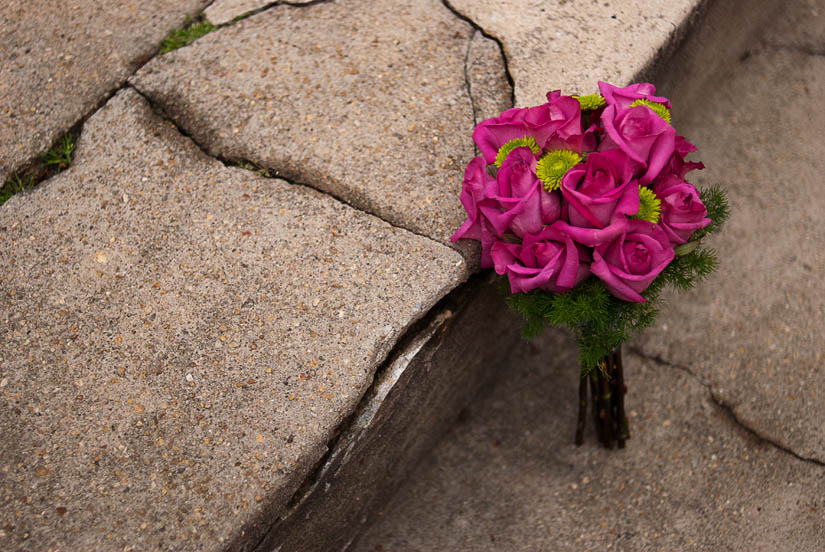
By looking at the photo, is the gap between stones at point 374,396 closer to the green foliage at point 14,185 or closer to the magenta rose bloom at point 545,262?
the magenta rose bloom at point 545,262

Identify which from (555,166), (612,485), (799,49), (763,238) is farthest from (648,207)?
(799,49)

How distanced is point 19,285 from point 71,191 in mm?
250

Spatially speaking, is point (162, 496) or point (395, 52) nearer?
point (162, 496)

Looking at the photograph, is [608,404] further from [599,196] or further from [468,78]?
[468,78]

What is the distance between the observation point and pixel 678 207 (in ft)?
3.75

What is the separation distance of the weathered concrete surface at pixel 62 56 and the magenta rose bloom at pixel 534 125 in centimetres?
102

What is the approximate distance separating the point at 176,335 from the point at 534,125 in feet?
2.83

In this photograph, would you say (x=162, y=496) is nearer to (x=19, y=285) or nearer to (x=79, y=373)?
(x=79, y=373)

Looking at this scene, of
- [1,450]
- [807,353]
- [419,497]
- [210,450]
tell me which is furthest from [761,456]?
[1,450]

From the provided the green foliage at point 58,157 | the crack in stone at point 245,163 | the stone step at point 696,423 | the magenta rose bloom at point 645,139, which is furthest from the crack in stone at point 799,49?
the green foliage at point 58,157

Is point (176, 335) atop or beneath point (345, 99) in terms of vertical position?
beneath

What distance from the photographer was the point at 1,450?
4.30ft

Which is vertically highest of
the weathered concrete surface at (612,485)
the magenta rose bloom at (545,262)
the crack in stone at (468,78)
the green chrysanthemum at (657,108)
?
the green chrysanthemum at (657,108)

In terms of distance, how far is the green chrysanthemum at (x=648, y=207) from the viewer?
112 cm
